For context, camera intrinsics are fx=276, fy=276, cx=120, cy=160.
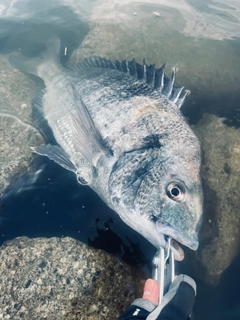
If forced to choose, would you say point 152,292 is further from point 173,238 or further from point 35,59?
point 35,59

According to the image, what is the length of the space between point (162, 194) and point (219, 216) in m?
1.60

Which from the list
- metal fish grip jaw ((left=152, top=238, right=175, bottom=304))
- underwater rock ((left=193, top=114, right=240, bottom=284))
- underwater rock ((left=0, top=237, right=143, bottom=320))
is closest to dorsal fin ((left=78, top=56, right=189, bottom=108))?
underwater rock ((left=193, top=114, right=240, bottom=284))

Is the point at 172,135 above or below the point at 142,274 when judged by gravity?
above

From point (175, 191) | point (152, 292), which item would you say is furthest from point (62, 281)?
point (175, 191)

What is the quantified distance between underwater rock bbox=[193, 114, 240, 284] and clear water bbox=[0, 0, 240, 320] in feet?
0.93

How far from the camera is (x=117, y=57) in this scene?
6.03m

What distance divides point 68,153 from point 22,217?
1.02 meters

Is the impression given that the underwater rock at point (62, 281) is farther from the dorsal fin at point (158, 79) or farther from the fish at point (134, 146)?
the dorsal fin at point (158, 79)

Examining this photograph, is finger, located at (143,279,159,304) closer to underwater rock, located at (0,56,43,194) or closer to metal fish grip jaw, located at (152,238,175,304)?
metal fish grip jaw, located at (152,238,175,304)

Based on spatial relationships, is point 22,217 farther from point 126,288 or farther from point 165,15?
point 165,15

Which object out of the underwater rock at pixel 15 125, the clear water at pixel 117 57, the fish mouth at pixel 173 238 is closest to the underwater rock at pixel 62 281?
the clear water at pixel 117 57

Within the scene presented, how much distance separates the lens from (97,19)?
702cm

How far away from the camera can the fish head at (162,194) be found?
2.33 m

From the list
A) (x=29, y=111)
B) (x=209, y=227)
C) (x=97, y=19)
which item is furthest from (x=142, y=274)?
(x=97, y=19)
